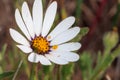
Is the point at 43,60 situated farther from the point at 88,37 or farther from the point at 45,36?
the point at 88,37

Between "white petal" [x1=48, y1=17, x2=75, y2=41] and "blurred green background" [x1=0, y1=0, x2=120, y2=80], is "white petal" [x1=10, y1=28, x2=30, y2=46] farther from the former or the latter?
"blurred green background" [x1=0, y1=0, x2=120, y2=80]

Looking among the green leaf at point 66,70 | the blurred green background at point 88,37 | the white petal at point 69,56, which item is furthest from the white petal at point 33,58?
the blurred green background at point 88,37

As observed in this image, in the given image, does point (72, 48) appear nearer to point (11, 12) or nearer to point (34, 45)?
point (34, 45)

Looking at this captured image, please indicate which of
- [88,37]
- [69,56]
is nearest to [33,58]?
[69,56]

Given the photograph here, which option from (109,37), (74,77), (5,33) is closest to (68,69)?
(109,37)

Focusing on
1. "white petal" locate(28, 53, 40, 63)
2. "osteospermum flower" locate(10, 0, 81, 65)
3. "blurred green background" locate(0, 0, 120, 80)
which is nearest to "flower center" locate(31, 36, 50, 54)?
"osteospermum flower" locate(10, 0, 81, 65)

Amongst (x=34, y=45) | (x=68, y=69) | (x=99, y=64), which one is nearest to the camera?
(x=34, y=45)
